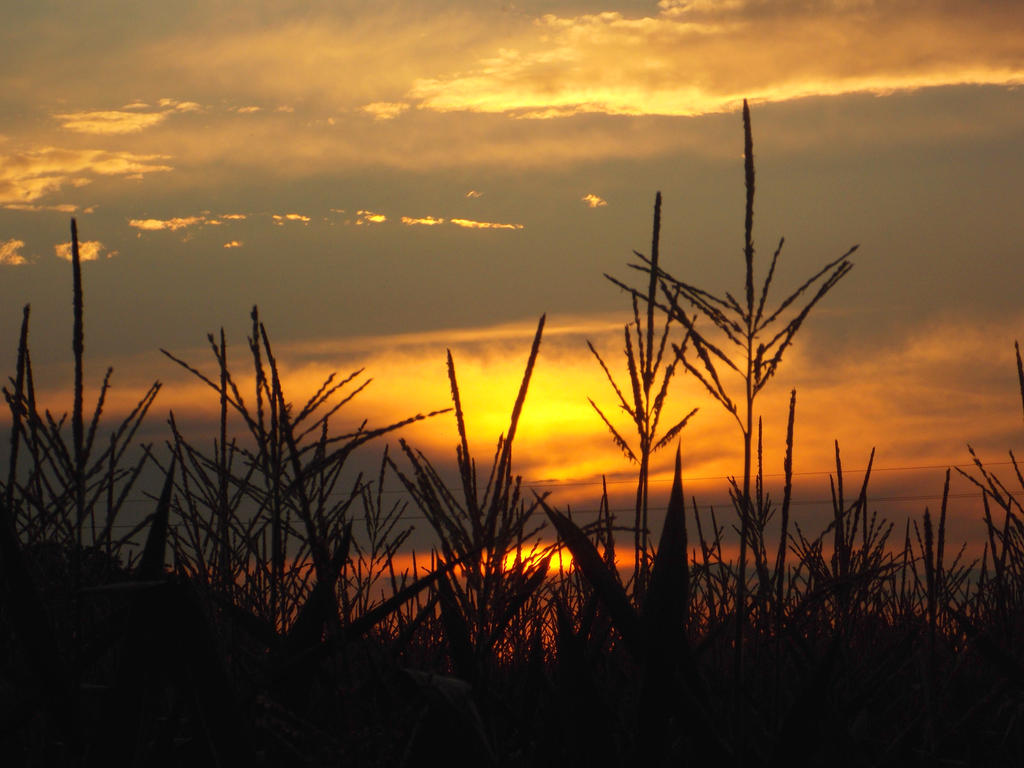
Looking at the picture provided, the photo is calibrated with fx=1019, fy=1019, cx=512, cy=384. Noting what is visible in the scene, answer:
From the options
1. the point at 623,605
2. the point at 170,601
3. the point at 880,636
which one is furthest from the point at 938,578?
the point at 170,601

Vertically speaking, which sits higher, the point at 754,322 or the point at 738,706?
the point at 754,322

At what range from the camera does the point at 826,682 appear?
130 cm


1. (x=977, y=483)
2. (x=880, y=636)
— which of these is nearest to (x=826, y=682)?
(x=977, y=483)

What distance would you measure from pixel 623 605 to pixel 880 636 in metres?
2.66

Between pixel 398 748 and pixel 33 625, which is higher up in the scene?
pixel 33 625

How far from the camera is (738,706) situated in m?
1.48

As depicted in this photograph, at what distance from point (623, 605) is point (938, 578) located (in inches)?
72.6

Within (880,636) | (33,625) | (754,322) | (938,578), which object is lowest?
(880,636)

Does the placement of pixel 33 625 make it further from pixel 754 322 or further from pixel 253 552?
pixel 253 552

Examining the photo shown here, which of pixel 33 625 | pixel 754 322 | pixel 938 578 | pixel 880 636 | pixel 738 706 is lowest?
pixel 880 636

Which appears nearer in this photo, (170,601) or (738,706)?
(170,601)

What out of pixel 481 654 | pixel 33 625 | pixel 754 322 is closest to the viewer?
pixel 33 625

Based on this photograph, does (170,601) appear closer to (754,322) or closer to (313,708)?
(313,708)

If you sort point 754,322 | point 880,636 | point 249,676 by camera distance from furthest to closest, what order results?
point 880,636 < point 754,322 < point 249,676
